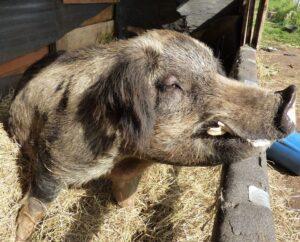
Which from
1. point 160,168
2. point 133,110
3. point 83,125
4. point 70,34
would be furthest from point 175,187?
point 70,34

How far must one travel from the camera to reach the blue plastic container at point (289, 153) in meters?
4.63

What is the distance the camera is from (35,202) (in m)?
3.20

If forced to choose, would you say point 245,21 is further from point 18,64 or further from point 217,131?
point 217,131

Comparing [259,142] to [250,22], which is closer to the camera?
[259,142]

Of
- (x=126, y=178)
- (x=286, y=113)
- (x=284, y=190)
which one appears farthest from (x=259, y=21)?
(x=286, y=113)

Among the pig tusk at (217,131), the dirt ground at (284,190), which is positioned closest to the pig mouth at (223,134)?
the pig tusk at (217,131)

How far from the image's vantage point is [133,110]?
2.35m

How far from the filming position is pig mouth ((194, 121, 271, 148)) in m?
2.31

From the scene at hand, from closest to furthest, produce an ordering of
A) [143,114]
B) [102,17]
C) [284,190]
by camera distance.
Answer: [143,114]
[284,190]
[102,17]

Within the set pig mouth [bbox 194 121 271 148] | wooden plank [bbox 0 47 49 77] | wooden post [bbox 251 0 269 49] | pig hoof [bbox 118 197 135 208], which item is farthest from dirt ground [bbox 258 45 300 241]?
wooden plank [bbox 0 47 49 77]

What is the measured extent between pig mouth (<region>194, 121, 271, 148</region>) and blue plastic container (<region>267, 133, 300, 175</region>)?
240 centimetres

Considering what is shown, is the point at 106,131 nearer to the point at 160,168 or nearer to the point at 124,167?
the point at 124,167

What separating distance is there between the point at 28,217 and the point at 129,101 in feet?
4.81

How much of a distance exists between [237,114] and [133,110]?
1.87ft
